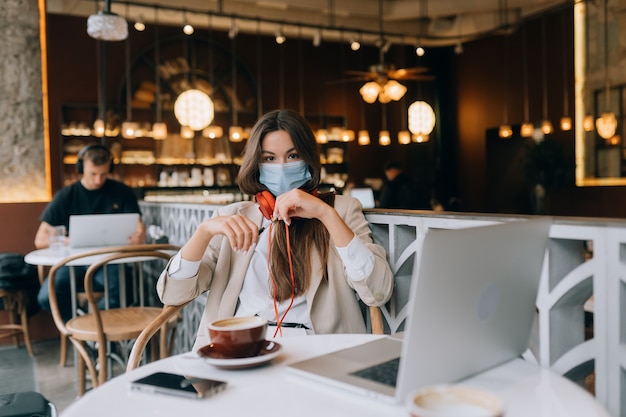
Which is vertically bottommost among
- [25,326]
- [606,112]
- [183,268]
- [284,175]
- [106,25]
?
[25,326]

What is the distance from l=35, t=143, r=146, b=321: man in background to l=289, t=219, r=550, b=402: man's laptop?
10.2 feet

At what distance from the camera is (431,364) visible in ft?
2.95

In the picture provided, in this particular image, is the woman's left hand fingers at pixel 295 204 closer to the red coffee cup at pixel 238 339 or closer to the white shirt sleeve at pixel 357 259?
the white shirt sleeve at pixel 357 259

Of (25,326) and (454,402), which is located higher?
(454,402)

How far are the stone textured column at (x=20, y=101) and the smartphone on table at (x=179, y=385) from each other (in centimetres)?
491

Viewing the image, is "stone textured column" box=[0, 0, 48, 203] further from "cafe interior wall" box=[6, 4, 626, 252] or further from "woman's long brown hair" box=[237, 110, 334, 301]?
"woman's long brown hair" box=[237, 110, 334, 301]

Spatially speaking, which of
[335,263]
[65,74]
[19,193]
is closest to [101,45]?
[65,74]

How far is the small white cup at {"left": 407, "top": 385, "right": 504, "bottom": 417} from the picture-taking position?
2.41ft

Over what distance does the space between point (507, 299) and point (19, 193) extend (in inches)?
208

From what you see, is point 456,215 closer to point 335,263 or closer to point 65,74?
point 335,263

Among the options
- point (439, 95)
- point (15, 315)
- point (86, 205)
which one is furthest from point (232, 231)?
point (439, 95)

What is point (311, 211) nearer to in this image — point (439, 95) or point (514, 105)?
point (514, 105)

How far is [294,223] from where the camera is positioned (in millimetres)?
1968

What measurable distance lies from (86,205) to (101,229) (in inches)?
23.4
